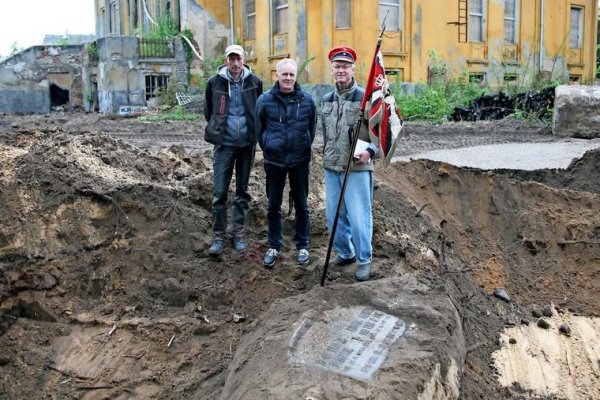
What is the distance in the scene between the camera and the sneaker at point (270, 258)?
6750 mm

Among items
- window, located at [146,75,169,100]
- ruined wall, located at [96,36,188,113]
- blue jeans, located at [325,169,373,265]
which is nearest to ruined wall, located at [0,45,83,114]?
ruined wall, located at [96,36,188,113]

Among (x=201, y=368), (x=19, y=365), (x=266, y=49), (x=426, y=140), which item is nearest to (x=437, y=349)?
(x=201, y=368)

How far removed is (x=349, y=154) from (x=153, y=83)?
20.4 metres

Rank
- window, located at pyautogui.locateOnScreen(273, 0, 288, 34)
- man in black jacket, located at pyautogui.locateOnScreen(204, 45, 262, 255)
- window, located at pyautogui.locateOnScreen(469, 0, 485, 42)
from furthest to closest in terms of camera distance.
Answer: window, located at pyautogui.locateOnScreen(469, 0, 485, 42)
window, located at pyautogui.locateOnScreen(273, 0, 288, 34)
man in black jacket, located at pyautogui.locateOnScreen(204, 45, 262, 255)

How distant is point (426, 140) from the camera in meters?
16.2

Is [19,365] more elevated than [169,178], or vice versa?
[169,178]

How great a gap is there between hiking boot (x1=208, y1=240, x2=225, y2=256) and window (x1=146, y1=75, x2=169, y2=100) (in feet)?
63.0

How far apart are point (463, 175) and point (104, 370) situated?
16.9ft

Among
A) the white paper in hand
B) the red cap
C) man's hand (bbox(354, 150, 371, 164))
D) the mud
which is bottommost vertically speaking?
the mud

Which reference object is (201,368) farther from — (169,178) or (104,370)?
(169,178)

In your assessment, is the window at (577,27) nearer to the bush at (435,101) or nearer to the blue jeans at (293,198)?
the bush at (435,101)

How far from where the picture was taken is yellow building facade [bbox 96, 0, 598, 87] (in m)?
22.9

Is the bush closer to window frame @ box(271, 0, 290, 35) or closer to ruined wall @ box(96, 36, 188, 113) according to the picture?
window frame @ box(271, 0, 290, 35)

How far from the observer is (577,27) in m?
30.3
